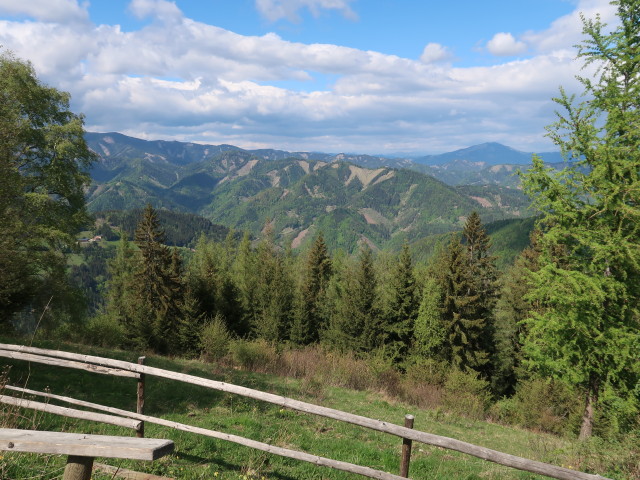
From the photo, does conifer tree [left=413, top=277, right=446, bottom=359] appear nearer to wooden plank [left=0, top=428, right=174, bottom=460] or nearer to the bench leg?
wooden plank [left=0, top=428, right=174, bottom=460]

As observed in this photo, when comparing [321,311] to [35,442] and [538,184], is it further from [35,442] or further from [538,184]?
[35,442]

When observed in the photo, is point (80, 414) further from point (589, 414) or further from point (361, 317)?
point (361, 317)

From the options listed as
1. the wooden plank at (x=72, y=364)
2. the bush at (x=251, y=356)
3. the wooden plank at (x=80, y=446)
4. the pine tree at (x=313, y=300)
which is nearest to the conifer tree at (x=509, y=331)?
the pine tree at (x=313, y=300)

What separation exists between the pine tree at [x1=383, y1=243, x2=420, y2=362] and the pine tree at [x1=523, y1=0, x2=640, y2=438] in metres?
20.9

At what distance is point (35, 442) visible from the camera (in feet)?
11.5

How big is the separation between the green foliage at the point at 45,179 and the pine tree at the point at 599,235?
24.0 metres

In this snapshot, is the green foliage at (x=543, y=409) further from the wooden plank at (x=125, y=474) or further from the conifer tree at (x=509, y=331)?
the wooden plank at (x=125, y=474)

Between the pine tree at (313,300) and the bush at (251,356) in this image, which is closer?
the bush at (251,356)

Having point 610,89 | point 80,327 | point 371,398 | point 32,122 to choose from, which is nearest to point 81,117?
point 32,122

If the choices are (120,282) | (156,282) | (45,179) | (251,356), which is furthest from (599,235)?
(120,282)

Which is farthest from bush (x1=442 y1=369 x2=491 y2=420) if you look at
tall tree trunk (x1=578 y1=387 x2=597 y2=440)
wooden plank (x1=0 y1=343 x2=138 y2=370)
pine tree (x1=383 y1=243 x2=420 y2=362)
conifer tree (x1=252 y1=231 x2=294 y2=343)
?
conifer tree (x1=252 y1=231 x2=294 y2=343)

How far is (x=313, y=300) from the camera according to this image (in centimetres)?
4162

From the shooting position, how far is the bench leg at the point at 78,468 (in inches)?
138

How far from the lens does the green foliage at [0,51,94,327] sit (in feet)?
65.8
